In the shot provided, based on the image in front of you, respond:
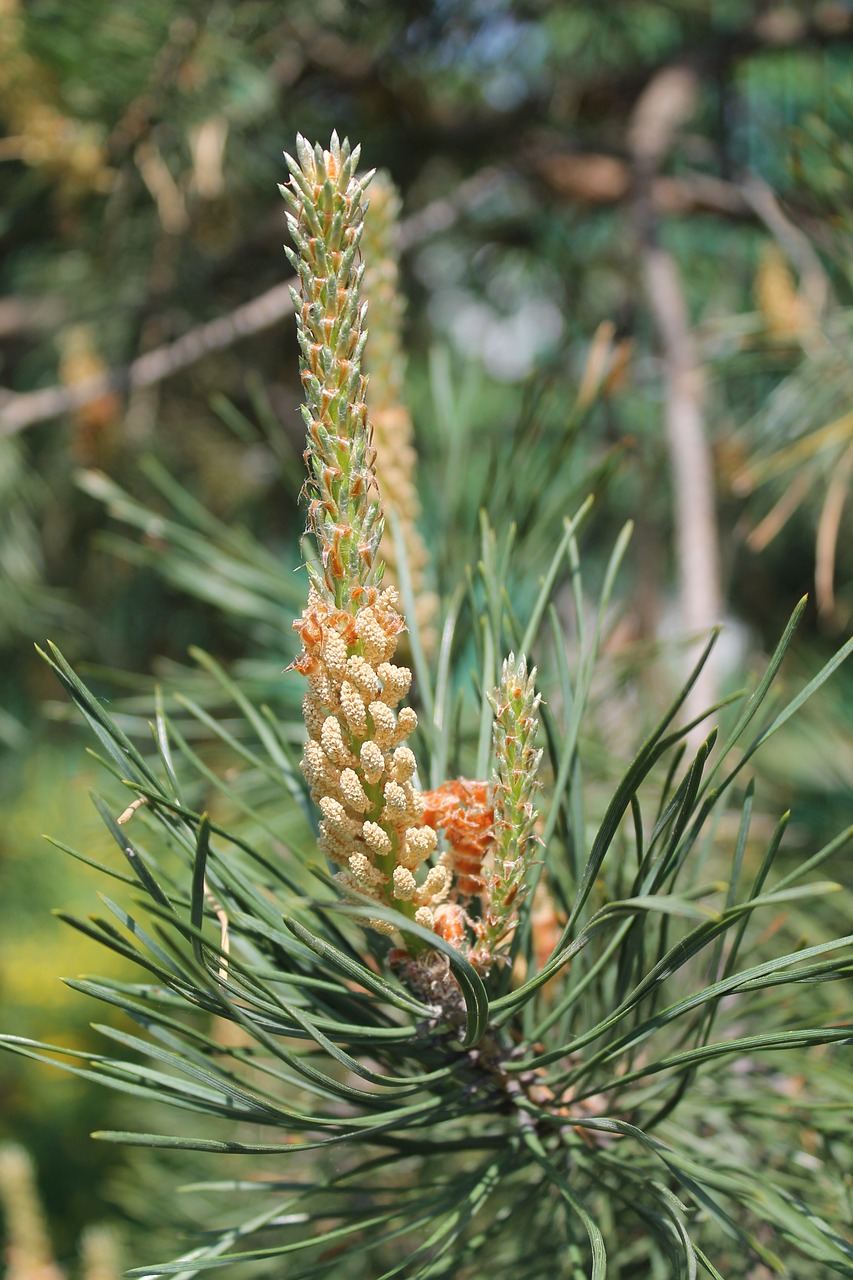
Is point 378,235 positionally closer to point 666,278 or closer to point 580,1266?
point 666,278

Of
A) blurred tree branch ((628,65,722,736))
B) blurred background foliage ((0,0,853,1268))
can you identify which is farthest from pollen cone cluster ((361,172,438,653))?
blurred tree branch ((628,65,722,736))

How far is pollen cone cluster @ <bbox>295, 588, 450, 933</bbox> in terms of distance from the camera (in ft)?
0.90

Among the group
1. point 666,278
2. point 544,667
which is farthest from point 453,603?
point 666,278

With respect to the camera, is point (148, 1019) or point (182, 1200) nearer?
point (148, 1019)

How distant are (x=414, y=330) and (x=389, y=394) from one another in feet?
2.30

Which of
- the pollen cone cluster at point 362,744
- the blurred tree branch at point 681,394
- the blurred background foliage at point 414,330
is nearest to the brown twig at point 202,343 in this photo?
the blurred background foliage at point 414,330

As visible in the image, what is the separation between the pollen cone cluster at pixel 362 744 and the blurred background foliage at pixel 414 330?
0.22 m

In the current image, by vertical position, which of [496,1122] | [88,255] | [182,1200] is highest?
[88,255]

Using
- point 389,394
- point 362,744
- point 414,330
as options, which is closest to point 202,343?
point 389,394

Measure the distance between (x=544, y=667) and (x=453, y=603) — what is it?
0.17 meters

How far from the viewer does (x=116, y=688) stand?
3.86ft

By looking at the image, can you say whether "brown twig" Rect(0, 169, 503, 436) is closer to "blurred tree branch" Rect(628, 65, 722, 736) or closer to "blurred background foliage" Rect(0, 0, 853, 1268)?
"blurred background foliage" Rect(0, 0, 853, 1268)

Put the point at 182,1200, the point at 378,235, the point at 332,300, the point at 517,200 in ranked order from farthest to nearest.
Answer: the point at 517,200
the point at 182,1200
the point at 378,235
the point at 332,300

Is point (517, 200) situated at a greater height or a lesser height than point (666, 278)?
greater
